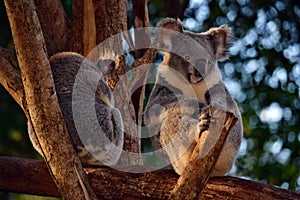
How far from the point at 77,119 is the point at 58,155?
58 centimetres

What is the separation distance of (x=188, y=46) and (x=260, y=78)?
154 inches

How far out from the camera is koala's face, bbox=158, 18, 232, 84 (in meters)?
4.83

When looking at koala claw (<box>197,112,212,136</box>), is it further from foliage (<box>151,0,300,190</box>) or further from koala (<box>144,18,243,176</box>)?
foliage (<box>151,0,300,190</box>)

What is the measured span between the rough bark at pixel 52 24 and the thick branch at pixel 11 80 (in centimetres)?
85

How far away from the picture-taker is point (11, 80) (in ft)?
13.6

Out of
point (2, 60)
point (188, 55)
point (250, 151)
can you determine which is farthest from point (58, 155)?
point (250, 151)

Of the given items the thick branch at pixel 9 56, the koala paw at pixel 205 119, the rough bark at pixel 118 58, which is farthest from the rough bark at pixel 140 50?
the thick branch at pixel 9 56

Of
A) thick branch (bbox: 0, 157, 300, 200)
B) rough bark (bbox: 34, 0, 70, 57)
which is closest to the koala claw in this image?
thick branch (bbox: 0, 157, 300, 200)

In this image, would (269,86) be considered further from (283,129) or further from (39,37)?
(39,37)

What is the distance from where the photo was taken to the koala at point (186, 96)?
4.26 meters

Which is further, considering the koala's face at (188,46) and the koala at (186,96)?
the koala's face at (188,46)

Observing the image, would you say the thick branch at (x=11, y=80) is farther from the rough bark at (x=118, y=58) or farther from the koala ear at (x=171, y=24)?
the koala ear at (x=171, y=24)

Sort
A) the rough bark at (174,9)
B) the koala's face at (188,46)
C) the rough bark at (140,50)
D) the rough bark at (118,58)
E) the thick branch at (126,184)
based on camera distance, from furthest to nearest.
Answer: the rough bark at (174,9), the rough bark at (140,50), the koala's face at (188,46), the rough bark at (118,58), the thick branch at (126,184)

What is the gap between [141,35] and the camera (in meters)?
5.24
